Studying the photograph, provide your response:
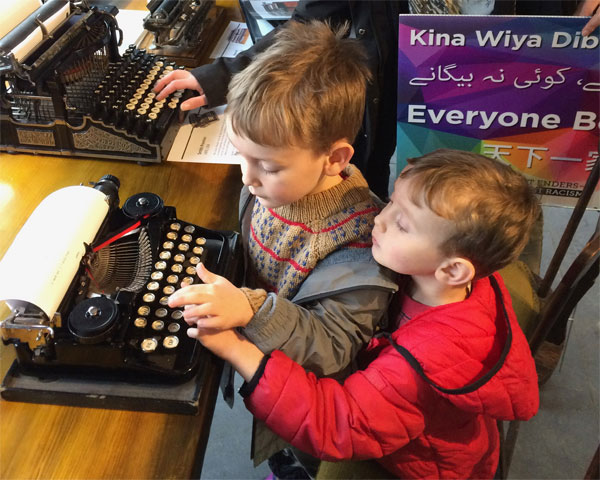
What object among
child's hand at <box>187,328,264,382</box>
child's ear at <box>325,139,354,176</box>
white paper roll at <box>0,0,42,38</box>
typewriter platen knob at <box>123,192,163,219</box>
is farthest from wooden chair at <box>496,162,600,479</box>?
white paper roll at <box>0,0,42,38</box>

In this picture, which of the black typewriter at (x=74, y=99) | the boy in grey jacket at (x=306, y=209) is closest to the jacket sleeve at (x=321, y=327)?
the boy in grey jacket at (x=306, y=209)

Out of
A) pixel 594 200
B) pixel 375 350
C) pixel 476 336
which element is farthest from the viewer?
pixel 594 200

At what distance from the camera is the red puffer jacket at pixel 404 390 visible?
3.37 feet

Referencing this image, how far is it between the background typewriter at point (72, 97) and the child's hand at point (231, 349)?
26.4 inches

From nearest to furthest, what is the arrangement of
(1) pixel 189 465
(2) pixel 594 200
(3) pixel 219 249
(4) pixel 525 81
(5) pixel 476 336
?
1. (1) pixel 189 465
2. (5) pixel 476 336
3. (3) pixel 219 249
4. (4) pixel 525 81
5. (2) pixel 594 200

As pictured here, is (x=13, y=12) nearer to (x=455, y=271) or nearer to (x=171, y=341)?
(x=171, y=341)

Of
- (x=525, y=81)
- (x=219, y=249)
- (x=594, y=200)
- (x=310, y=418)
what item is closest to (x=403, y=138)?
(x=525, y=81)

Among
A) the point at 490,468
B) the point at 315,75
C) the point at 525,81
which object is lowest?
the point at 490,468

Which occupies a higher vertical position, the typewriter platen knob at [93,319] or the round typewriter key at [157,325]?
the typewriter platen knob at [93,319]

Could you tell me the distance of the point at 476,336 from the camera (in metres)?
1.07

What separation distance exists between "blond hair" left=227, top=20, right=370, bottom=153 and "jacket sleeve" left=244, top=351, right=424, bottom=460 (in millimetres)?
385

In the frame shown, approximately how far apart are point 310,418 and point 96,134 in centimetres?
94

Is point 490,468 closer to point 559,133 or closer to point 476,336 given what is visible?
point 476,336

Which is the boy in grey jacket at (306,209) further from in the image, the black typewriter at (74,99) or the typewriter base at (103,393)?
the black typewriter at (74,99)
